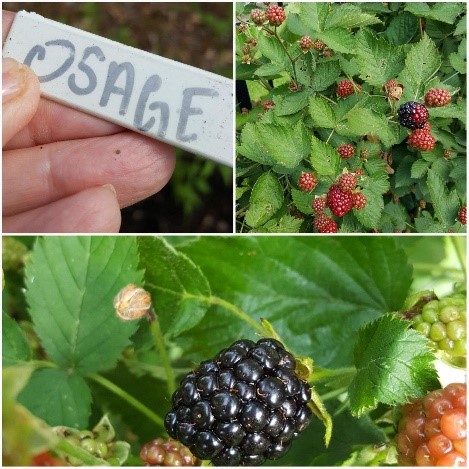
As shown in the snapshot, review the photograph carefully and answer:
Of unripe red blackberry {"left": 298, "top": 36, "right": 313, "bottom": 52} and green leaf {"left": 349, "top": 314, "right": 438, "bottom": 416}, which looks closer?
green leaf {"left": 349, "top": 314, "right": 438, "bottom": 416}


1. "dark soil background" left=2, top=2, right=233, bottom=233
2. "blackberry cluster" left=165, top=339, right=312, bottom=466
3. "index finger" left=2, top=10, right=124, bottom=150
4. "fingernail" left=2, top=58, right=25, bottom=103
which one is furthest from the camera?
"dark soil background" left=2, top=2, right=233, bottom=233

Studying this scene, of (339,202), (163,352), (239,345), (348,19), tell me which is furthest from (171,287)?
(348,19)

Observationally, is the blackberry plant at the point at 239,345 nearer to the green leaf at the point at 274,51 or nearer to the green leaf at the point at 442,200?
the green leaf at the point at 442,200

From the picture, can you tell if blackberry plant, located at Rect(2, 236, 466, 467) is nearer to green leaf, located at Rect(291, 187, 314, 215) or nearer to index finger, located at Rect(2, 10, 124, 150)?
green leaf, located at Rect(291, 187, 314, 215)

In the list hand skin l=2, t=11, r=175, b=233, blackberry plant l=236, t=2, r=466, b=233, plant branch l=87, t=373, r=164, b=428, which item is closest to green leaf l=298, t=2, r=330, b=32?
blackberry plant l=236, t=2, r=466, b=233

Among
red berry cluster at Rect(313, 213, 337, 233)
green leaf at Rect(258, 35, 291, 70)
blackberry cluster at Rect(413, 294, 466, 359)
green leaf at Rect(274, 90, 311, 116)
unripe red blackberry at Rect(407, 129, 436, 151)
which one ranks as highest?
green leaf at Rect(258, 35, 291, 70)

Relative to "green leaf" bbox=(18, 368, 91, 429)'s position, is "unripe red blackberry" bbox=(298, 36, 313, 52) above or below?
above

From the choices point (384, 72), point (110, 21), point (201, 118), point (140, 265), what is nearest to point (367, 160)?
point (384, 72)

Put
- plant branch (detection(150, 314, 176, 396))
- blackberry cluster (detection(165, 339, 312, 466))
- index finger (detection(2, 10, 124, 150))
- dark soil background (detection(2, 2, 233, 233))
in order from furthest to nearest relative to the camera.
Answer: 1. dark soil background (detection(2, 2, 233, 233))
2. index finger (detection(2, 10, 124, 150))
3. plant branch (detection(150, 314, 176, 396))
4. blackberry cluster (detection(165, 339, 312, 466))
